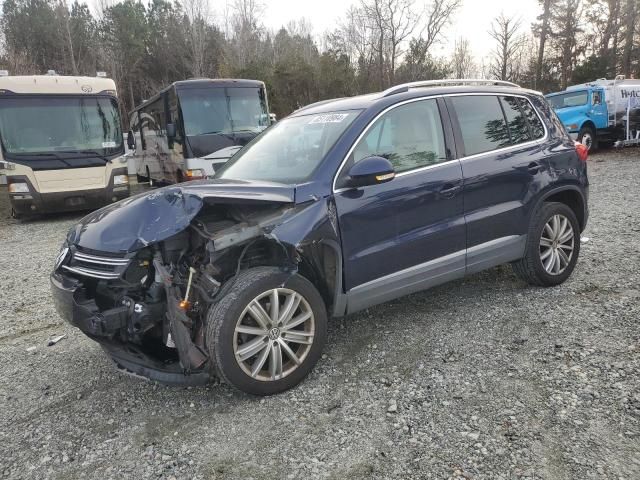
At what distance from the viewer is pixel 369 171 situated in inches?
121

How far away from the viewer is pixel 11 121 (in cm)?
984

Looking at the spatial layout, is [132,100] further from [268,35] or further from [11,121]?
[11,121]

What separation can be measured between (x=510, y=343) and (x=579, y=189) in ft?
6.28

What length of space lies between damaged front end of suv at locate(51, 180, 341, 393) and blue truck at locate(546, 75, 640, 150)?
1530 centimetres

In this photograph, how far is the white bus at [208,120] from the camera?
10.8 metres

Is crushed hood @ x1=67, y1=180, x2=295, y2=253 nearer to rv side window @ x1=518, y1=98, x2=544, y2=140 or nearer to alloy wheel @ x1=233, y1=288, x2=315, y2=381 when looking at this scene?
alloy wheel @ x1=233, y1=288, x2=315, y2=381

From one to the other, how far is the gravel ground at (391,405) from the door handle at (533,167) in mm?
1125

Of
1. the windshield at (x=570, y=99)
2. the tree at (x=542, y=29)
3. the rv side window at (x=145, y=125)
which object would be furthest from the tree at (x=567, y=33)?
the rv side window at (x=145, y=125)

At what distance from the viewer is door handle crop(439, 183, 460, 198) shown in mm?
3605

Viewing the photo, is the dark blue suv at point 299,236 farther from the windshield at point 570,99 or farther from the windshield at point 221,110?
the windshield at point 570,99

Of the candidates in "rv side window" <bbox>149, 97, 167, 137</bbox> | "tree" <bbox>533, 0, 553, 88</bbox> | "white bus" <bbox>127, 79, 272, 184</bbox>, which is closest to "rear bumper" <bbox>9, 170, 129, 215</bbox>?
"white bus" <bbox>127, 79, 272, 184</bbox>

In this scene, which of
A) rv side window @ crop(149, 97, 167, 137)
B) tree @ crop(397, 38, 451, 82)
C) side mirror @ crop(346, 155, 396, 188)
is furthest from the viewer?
tree @ crop(397, 38, 451, 82)

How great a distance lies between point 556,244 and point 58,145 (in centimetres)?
994

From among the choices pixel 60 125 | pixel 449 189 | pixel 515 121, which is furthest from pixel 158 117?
pixel 449 189
